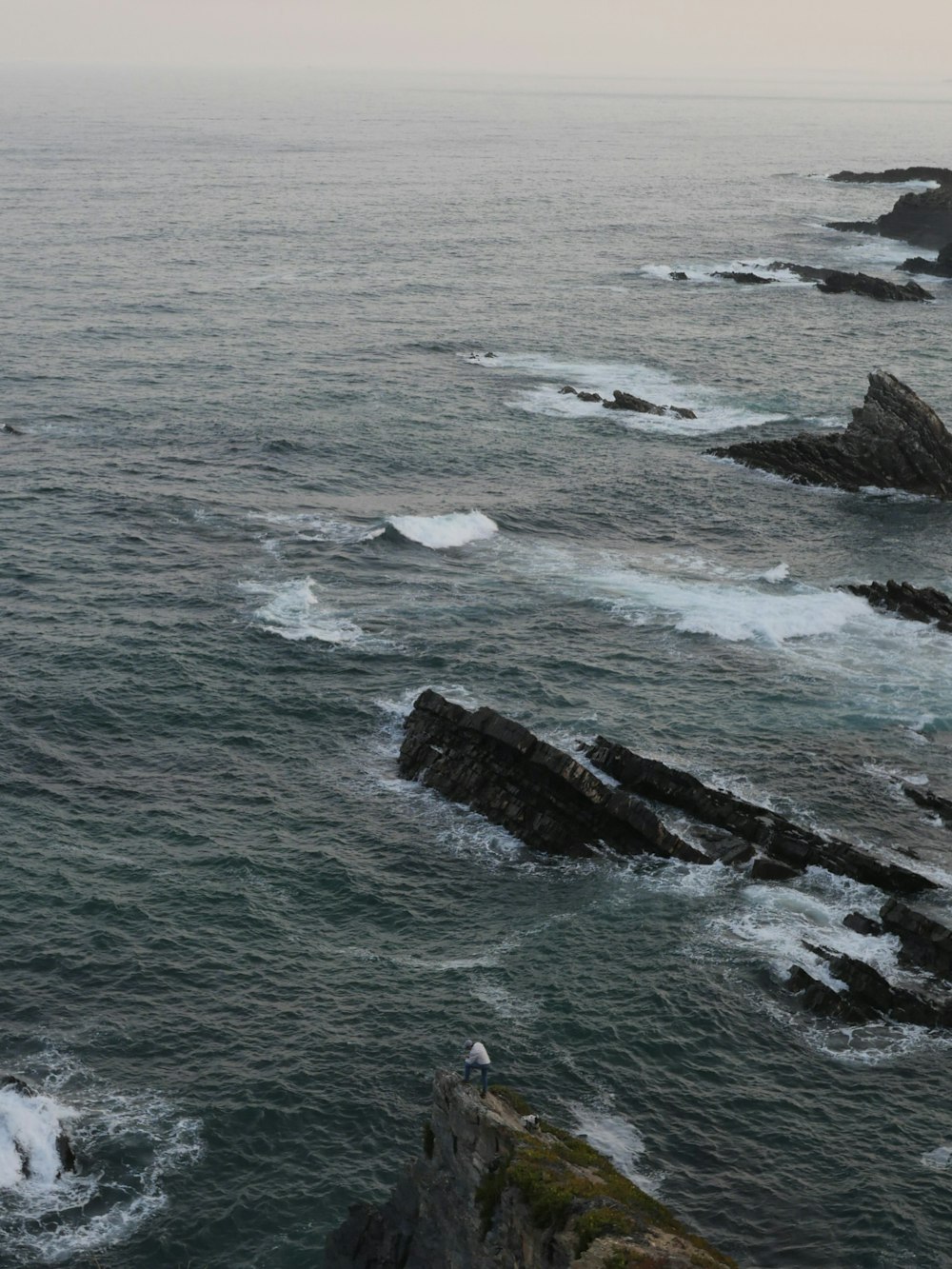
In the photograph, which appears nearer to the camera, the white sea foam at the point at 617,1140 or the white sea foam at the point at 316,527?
the white sea foam at the point at 617,1140

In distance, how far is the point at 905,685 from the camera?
76.7 metres

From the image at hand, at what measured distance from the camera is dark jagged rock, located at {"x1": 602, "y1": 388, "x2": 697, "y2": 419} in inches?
4783

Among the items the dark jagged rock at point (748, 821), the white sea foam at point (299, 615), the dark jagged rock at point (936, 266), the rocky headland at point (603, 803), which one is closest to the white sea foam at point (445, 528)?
the white sea foam at point (299, 615)

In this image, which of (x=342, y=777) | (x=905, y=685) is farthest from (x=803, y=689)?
(x=342, y=777)

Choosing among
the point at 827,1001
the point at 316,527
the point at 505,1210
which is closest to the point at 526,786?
the point at 827,1001

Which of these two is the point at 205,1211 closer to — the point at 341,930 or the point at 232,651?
the point at 341,930

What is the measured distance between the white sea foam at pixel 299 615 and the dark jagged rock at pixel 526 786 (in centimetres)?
1342

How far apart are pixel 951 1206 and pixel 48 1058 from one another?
31.1 metres

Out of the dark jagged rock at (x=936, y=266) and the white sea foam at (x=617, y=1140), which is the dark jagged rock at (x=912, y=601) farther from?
the dark jagged rock at (x=936, y=266)

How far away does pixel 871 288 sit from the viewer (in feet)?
545

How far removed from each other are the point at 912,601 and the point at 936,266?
111 meters

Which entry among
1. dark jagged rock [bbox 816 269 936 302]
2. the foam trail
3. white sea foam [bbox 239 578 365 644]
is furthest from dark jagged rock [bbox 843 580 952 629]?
dark jagged rock [bbox 816 269 936 302]

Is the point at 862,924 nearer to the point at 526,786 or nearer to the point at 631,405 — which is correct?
the point at 526,786

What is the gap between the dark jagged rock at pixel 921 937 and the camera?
5541cm
